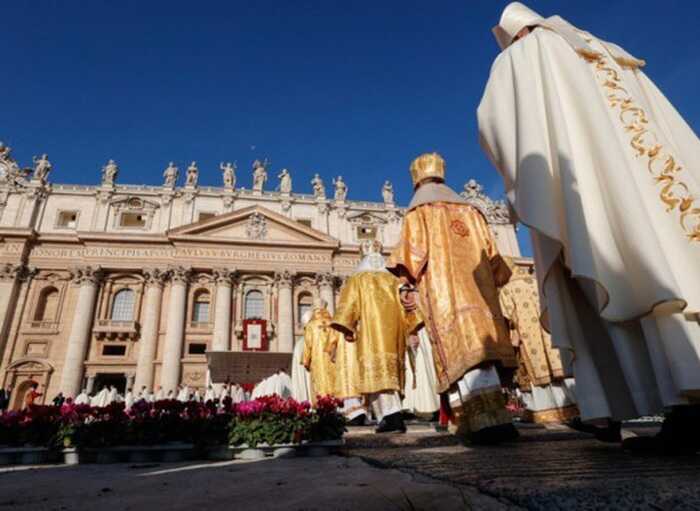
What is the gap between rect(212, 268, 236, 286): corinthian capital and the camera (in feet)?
86.6

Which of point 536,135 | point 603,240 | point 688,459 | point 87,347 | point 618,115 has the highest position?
point 87,347

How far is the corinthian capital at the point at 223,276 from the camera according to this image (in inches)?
1040

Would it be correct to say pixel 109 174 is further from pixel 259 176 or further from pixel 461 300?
pixel 461 300

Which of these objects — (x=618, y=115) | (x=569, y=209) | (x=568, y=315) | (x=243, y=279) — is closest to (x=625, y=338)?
(x=568, y=315)

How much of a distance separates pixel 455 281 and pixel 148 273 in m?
26.2

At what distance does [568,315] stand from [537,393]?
5.90 metres

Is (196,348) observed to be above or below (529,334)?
above

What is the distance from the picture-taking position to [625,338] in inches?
79.3

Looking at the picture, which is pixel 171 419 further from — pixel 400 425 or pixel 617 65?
pixel 617 65

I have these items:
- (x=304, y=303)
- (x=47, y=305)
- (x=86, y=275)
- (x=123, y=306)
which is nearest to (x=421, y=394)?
(x=304, y=303)

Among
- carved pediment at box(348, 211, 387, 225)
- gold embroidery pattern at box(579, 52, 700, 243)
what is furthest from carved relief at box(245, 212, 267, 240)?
gold embroidery pattern at box(579, 52, 700, 243)

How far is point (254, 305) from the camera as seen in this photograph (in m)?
27.3

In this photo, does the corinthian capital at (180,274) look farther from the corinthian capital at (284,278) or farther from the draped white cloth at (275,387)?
the draped white cloth at (275,387)

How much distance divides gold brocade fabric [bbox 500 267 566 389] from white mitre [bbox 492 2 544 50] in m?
4.59
